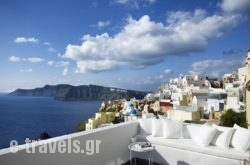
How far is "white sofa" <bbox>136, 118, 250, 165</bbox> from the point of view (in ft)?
11.1

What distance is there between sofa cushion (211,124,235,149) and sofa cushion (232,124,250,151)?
0.07 metres

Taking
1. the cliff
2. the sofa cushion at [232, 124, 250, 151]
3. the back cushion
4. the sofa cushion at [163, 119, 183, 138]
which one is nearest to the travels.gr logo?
the sofa cushion at [163, 119, 183, 138]

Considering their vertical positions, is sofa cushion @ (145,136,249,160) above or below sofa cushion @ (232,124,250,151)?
below

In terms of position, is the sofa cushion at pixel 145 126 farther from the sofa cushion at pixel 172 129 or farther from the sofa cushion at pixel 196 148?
the sofa cushion at pixel 172 129

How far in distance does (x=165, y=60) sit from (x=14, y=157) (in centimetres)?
4640

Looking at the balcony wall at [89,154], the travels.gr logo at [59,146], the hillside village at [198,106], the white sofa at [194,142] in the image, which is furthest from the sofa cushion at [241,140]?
the hillside village at [198,106]

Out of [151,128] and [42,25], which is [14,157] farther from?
[42,25]

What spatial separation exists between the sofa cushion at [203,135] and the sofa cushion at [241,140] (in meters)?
0.31

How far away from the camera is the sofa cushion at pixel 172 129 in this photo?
412 centimetres

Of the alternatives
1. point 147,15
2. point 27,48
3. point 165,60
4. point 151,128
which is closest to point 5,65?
point 27,48

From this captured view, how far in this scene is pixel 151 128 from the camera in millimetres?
4426

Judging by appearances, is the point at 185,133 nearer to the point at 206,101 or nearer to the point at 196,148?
the point at 196,148

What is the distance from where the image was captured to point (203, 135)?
371 cm

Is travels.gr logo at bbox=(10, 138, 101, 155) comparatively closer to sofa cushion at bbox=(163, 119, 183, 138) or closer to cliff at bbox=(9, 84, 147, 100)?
sofa cushion at bbox=(163, 119, 183, 138)
